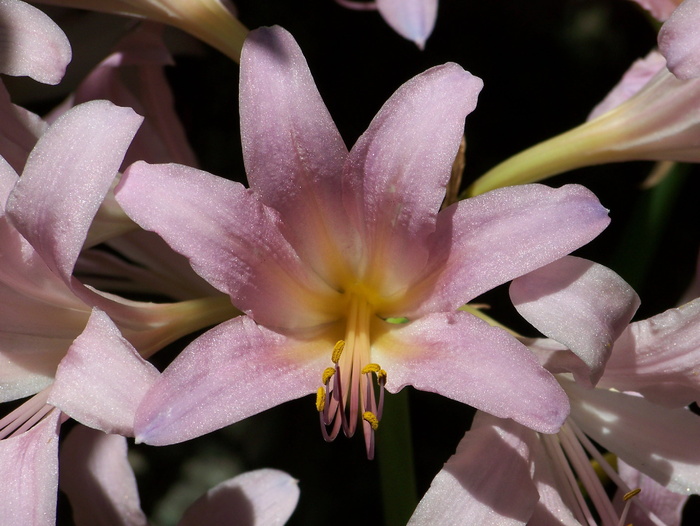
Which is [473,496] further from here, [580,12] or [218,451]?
[580,12]

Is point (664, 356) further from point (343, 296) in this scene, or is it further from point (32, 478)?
point (32, 478)

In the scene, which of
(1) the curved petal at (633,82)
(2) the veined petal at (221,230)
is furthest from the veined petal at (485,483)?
(1) the curved petal at (633,82)

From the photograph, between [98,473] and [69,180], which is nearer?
[69,180]

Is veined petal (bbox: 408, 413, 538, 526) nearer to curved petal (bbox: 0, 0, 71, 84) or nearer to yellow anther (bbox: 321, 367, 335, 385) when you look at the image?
yellow anther (bbox: 321, 367, 335, 385)

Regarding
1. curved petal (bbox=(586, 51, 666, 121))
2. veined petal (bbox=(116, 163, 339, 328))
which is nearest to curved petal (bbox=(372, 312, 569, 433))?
veined petal (bbox=(116, 163, 339, 328))

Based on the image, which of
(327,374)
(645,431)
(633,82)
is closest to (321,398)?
(327,374)

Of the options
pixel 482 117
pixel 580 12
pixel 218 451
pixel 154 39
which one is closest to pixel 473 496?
pixel 154 39
